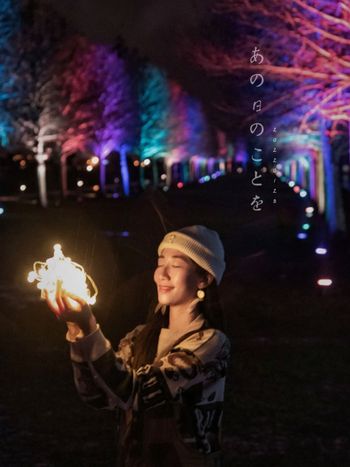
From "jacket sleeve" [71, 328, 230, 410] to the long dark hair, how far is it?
0.08m

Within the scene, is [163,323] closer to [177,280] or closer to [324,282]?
[177,280]

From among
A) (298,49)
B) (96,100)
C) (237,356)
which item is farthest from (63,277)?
(96,100)

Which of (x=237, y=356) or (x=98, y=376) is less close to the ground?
(x=98, y=376)

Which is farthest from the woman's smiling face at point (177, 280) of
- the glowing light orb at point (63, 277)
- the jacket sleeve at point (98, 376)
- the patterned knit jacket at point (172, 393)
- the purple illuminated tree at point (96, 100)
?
the purple illuminated tree at point (96, 100)

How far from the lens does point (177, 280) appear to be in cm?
267

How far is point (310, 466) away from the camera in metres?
5.91

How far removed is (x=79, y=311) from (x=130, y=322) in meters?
9.31

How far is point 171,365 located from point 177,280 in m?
0.32

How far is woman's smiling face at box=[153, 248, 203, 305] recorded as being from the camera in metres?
2.67

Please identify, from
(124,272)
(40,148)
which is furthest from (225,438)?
(40,148)

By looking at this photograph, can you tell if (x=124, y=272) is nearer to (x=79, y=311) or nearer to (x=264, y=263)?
(x=264, y=263)

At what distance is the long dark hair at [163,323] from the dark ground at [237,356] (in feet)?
2.74

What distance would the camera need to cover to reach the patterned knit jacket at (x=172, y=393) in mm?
2362

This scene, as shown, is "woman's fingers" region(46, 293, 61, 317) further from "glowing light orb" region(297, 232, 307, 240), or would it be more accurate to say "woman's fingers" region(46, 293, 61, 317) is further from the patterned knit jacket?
"glowing light orb" region(297, 232, 307, 240)
